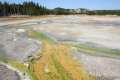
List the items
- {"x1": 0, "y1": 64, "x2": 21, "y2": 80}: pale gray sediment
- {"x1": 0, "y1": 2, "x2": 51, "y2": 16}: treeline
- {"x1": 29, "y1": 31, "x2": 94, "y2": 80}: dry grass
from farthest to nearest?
{"x1": 0, "y1": 2, "x2": 51, "y2": 16}: treeline → {"x1": 0, "y1": 64, "x2": 21, "y2": 80}: pale gray sediment → {"x1": 29, "y1": 31, "x2": 94, "y2": 80}: dry grass

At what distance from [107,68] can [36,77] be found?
3777 mm

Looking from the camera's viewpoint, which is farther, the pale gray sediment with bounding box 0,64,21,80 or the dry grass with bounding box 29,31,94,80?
Answer: the pale gray sediment with bounding box 0,64,21,80

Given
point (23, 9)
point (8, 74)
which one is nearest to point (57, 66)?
point (8, 74)

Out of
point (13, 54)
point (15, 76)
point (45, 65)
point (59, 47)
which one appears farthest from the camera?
point (59, 47)

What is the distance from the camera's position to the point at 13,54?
16266mm

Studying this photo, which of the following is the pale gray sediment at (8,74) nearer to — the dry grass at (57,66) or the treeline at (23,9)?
the dry grass at (57,66)

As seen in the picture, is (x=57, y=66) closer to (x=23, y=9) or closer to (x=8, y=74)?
(x=8, y=74)

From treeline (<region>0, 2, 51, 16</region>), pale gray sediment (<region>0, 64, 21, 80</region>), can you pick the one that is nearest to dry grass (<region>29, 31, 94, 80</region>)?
pale gray sediment (<region>0, 64, 21, 80</region>)

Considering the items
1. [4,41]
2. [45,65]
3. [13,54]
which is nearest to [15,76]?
[45,65]

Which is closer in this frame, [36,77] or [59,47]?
[36,77]

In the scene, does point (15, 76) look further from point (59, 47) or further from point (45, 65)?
point (59, 47)

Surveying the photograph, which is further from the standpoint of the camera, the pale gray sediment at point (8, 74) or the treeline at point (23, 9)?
the treeline at point (23, 9)

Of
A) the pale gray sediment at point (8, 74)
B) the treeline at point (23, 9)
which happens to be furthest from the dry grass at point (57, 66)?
the treeline at point (23, 9)

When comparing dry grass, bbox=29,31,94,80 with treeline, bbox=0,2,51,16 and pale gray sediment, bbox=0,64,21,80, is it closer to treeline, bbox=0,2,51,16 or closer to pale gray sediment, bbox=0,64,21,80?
→ pale gray sediment, bbox=0,64,21,80
